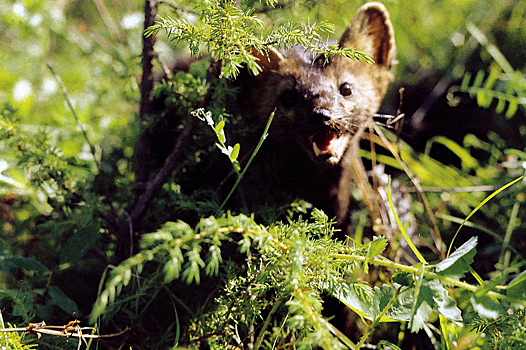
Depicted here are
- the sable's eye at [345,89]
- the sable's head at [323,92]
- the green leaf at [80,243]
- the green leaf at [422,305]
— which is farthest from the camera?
the sable's eye at [345,89]

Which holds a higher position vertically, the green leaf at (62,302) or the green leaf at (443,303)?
the green leaf at (443,303)

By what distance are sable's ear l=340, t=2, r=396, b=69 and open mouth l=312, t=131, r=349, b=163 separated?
0.52m

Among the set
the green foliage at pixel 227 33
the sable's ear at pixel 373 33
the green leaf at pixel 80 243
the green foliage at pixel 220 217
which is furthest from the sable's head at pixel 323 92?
the green leaf at pixel 80 243

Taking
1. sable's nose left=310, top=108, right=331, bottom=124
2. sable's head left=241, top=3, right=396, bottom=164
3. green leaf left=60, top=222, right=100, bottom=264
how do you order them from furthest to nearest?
sable's head left=241, top=3, right=396, bottom=164
sable's nose left=310, top=108, right=331, bottom=124
green leaf left=60, top=222, right=100, bottom=264

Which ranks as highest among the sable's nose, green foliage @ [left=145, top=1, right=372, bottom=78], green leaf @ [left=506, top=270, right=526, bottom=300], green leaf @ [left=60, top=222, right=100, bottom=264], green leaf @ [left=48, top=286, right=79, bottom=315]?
green foliage @ [left=145, top=1, right=372, bottom=78]

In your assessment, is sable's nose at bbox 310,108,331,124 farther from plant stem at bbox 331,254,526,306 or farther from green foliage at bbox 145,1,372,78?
plant stem at bbox 331,254,526,306

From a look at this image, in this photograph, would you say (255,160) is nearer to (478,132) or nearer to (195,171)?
(195,171)

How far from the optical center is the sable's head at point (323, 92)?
2150 mm

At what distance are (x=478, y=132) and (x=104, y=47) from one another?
3217 millimetres

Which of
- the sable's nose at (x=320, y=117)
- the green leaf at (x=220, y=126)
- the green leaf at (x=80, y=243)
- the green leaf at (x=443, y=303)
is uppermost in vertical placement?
the green leaf at (x=220, y=126)

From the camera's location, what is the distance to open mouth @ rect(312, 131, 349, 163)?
7.07 ft

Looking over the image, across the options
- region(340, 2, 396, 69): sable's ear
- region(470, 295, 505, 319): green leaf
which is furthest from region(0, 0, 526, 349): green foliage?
region(340, 2, 396, 69): sable's ear

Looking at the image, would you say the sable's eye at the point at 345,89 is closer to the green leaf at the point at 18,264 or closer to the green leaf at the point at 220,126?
the green leaf at the point at 220,126

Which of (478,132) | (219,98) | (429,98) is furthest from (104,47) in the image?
(478,132)
